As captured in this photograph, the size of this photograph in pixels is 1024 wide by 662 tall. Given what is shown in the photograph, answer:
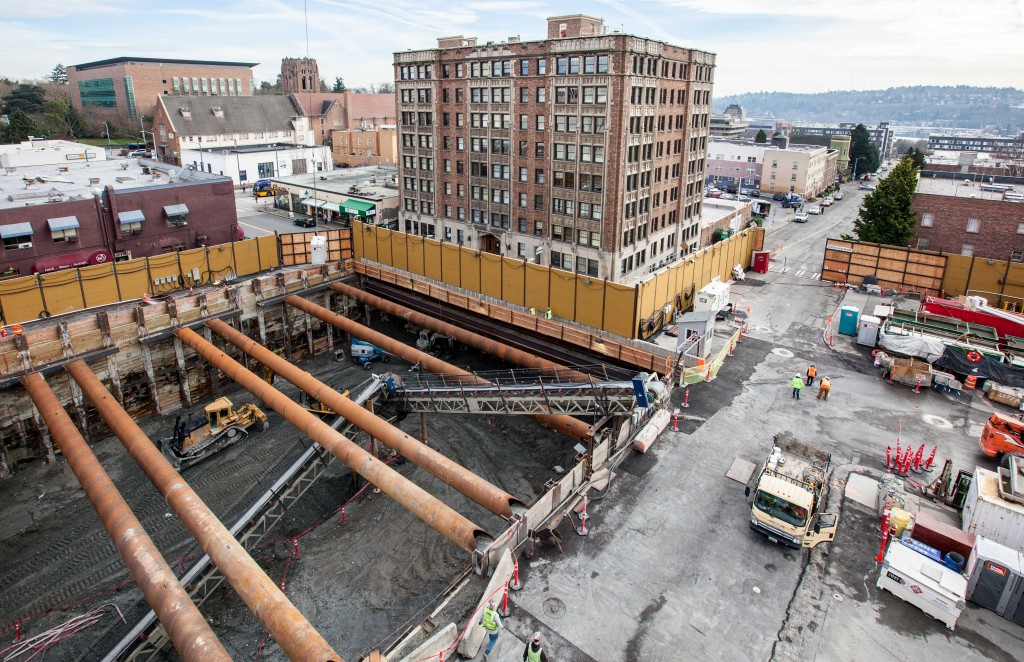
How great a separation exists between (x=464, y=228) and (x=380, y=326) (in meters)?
17.4

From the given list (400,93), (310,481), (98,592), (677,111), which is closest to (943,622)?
(310,481)

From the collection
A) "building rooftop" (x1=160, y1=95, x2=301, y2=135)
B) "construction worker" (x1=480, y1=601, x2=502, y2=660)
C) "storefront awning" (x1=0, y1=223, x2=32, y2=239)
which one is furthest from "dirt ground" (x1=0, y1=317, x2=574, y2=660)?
"building rooftop" (x1=160, y1=95, x2=301, y2=135)

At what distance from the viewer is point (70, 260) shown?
147 feet

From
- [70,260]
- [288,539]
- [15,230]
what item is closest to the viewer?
[288,539]

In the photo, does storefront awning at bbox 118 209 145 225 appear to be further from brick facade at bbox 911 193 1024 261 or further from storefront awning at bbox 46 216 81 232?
brick facade at bbox 911 193 1024 261

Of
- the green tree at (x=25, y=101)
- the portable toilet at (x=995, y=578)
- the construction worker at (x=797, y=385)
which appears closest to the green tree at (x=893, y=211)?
the construction worker at (x=797, y=385)

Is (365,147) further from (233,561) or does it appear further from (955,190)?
(233,561)

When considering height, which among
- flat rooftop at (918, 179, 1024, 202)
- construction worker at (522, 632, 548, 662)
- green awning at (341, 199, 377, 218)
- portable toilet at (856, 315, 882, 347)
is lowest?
construction worker at (522, 632, 548, 662)

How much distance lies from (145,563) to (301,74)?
12993 centimetres

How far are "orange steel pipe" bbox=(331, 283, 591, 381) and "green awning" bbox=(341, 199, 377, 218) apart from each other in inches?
917

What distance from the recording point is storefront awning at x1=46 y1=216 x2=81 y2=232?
4312 centimetres

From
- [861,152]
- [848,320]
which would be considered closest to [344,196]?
[848,320]

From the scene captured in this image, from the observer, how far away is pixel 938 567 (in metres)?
19.5

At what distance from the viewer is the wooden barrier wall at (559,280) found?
Result: 3800 cm
